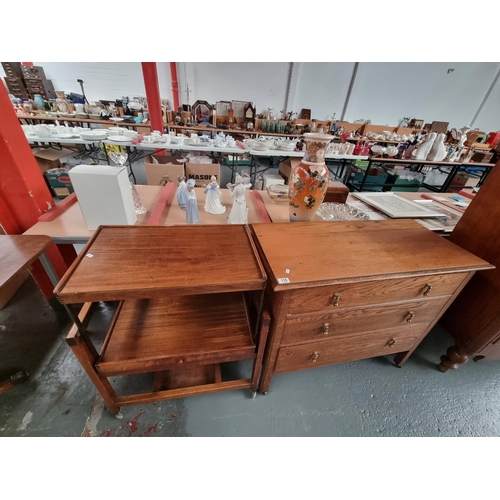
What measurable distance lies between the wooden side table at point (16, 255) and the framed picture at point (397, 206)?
6.18 ft

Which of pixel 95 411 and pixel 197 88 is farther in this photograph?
pixel 197 88

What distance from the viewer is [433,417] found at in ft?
4.01

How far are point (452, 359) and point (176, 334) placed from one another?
162 centimetres

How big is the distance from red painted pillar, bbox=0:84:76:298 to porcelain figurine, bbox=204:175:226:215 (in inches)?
36.7

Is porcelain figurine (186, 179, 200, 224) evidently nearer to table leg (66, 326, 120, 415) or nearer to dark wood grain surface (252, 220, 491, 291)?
Answer: dark wood grain surface (252, 220, 491, 291)

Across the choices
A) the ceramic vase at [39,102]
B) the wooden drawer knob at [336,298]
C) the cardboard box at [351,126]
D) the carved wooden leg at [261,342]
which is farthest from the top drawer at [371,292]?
the ceramic vase at [39,102]

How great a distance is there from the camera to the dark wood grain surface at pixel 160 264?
26.1 inches

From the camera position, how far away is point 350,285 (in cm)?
88

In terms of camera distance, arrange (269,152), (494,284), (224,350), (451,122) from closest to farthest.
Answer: (224,350) < (494,284) < (269,152) < (451,122)

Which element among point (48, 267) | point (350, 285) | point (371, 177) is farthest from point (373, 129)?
point (48, 267)

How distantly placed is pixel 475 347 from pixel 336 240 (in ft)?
3.72

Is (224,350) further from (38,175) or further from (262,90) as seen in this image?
(262,90)

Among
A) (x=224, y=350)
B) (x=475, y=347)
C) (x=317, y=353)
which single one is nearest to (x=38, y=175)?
(x=224, y=350)

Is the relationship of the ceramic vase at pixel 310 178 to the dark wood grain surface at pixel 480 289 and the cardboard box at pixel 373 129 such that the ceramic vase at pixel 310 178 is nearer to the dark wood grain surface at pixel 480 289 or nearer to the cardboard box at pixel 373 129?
the dark wood grain surface at pixel 480 289
